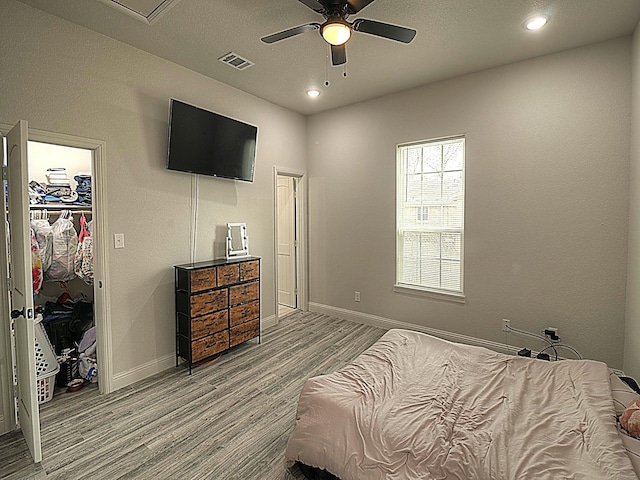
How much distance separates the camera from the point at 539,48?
311 centimetres

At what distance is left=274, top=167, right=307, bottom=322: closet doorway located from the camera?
17.2 ft

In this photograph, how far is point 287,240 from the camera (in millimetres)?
5531

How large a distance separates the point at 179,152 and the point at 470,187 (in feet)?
10.5

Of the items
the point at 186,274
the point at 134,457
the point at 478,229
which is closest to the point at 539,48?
the point at 478,229

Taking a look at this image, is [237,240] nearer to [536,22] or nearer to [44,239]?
[44,239]

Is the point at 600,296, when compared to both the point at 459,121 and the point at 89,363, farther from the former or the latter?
the point at 89,363

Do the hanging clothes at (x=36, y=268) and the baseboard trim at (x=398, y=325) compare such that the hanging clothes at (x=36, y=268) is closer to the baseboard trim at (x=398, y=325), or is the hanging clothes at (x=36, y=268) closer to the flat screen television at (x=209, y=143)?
the flat screen television at (x=209, y=143)

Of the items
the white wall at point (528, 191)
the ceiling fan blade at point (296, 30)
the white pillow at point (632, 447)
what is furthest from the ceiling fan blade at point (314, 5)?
the white pillow at point (632, 447)

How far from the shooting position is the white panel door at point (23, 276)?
2.04 m

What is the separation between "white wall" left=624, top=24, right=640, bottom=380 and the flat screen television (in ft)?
12.3

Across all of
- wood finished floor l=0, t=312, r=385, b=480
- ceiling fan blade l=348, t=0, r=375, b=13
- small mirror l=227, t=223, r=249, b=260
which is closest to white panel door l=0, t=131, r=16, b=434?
wood finished floor l=0, t=312, r=385, b=480

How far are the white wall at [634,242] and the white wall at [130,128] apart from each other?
12.8 feet

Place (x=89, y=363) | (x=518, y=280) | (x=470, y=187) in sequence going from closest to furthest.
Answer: (x=89, y=363), (x=518, y=280), (x=470, y=187)

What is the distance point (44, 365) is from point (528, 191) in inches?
191
